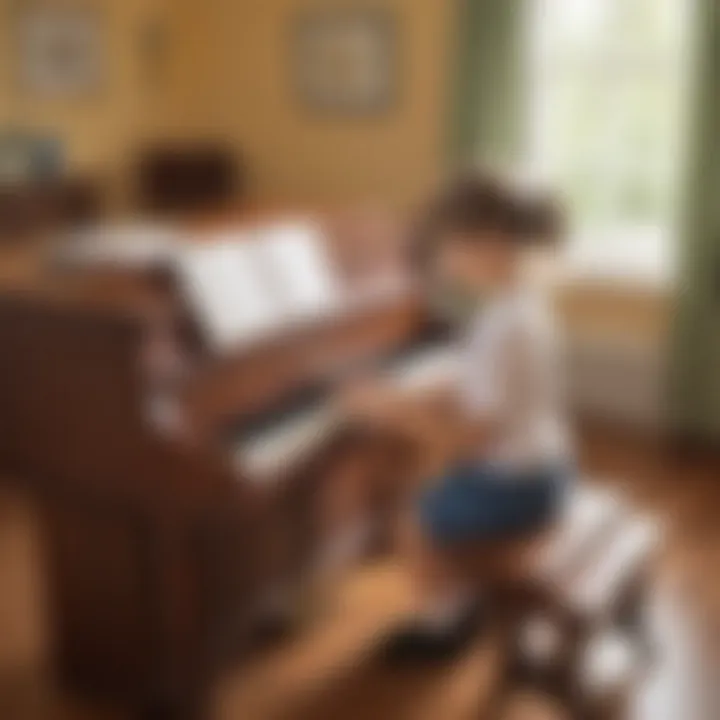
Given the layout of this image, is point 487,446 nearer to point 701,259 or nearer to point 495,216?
point 495,216

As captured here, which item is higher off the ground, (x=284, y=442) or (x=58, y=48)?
(x=58, y=48)

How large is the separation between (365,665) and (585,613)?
0.70m

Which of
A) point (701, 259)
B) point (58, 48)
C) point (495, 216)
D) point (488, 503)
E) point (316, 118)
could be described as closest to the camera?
point (488, 503)

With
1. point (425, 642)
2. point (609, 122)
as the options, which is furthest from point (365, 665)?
point (609, 122)

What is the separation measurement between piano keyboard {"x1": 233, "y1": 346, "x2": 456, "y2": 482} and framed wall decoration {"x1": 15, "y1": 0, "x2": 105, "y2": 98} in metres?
2.76

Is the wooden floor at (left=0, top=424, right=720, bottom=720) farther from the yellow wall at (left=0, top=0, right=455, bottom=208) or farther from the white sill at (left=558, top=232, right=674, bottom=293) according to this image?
the yellow wall at (left=0, top=0, right=455, bottom=208)

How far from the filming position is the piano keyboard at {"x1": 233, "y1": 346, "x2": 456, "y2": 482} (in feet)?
8.86

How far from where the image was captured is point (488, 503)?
8.82ft

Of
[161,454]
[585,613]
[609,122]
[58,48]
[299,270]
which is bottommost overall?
[585,613]

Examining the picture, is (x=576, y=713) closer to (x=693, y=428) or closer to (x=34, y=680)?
(x=34, y=680)

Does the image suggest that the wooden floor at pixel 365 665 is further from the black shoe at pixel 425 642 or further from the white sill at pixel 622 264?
the white sill at pixel 622 264

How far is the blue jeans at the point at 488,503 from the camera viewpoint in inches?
106

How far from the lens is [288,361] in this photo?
3.12 metres

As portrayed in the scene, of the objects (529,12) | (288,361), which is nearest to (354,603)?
(288,361)
